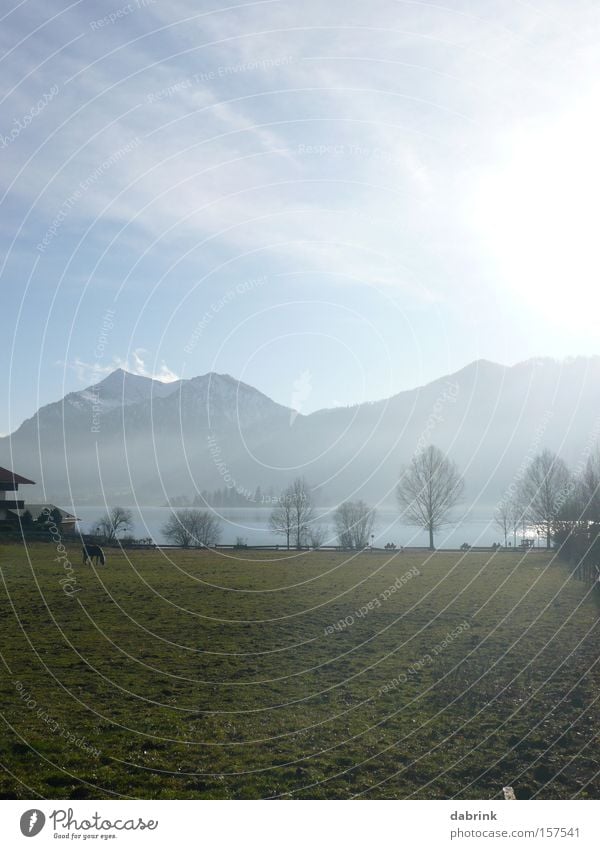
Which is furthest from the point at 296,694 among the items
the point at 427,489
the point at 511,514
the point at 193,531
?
the point at 511,514

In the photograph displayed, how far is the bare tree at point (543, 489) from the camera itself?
67800 mm

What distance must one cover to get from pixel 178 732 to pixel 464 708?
6243 millimetres

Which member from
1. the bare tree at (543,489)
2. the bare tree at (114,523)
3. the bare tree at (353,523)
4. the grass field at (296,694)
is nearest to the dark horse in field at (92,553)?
the grass field at (296,694)

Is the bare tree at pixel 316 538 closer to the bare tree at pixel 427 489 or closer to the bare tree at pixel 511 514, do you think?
the bare tree at pixel 427 489

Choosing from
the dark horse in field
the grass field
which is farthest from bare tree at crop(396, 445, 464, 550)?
the grass field

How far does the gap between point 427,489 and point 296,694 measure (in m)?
67.3

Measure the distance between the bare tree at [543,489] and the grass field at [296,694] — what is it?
135 ft

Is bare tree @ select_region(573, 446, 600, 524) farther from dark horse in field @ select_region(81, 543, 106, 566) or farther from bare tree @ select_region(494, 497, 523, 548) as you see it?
dark horse in field @ select_region(81, 543, 106, 566)

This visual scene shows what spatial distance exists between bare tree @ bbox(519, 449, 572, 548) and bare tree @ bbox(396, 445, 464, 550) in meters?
8.48

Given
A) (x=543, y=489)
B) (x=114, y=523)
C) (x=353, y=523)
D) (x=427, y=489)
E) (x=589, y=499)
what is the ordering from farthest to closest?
(x=353, y=523)
(x=114, y=523)
(x=427, y=489)
(x=543, y=489)
(x=589, y=499)

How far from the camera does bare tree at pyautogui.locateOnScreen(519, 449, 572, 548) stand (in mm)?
67800

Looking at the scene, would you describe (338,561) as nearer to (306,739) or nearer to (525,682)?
(525,682)

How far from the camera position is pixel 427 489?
80.9m

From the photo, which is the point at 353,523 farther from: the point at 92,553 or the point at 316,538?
the point at 92,553
